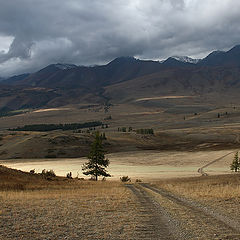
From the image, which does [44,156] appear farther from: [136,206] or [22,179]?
[136,206]

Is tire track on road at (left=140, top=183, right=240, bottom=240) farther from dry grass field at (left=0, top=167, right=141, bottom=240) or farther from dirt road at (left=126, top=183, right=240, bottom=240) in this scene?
dry grass field at (left=0, top=167, right=141, bottom=240)

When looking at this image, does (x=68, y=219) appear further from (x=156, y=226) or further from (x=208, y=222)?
(x=208, y=222)

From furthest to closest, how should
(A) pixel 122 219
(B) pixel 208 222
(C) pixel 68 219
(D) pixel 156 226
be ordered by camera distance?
(C) pixel 68 219 → (A) pixel 122 219 → (B) pixel 208 222 → (D) pixel 156 226

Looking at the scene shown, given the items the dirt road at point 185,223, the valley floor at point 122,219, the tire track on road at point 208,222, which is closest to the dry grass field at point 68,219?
the valley floor at point 122,219

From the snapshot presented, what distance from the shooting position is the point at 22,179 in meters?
35.2

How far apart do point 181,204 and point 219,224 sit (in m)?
6.05

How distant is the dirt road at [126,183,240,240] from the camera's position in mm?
12086

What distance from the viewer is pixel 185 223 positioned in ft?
46.3

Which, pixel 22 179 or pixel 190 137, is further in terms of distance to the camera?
pixel 190 137

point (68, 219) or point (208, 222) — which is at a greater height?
point (68, 219)

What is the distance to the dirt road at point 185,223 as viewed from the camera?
39.7 ft

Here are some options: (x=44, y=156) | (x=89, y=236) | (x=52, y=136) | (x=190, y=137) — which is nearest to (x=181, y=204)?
(x=89, y=236)

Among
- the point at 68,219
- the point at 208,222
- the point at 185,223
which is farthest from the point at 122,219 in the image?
the point at 208,222

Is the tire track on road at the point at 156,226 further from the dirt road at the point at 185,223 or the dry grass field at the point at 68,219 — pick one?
the dry grass field at the point at 68,219
